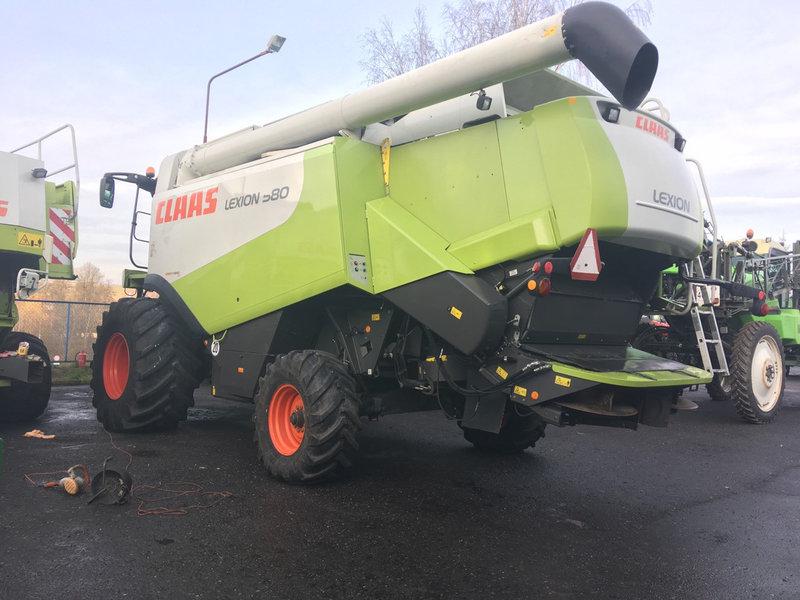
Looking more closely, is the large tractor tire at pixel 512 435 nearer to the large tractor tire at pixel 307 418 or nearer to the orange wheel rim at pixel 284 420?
the large tractor tire at pixel 307 418

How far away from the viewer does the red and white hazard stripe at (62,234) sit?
756 centimetres

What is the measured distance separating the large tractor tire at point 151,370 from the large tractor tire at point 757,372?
6973mm

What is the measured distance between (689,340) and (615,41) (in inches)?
254

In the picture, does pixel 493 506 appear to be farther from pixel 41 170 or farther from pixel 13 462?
pixel 41 170

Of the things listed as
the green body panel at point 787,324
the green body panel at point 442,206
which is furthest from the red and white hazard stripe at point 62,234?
the green body panel at point 787,324

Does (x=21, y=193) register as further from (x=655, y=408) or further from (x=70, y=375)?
(x=655, y=408)

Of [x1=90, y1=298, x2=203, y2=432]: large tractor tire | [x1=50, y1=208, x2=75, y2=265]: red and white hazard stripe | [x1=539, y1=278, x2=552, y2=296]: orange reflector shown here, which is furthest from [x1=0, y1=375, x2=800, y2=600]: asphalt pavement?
[x1=50, y1=208, x2=75, y2=265]: red and white hazard stripe

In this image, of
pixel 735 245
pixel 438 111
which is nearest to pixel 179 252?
pixel 438 111

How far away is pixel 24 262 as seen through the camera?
7031 mm

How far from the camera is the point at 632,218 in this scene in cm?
421

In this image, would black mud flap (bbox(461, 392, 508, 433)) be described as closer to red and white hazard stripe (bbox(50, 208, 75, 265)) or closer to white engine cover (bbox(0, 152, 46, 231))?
white engine cover (bbox(0, 152, 46, 231))

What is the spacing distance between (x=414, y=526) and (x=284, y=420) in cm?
162

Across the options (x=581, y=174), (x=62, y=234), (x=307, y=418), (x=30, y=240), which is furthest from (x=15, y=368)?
(x=581, y=174)

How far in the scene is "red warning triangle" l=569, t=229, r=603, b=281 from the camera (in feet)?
13.4
